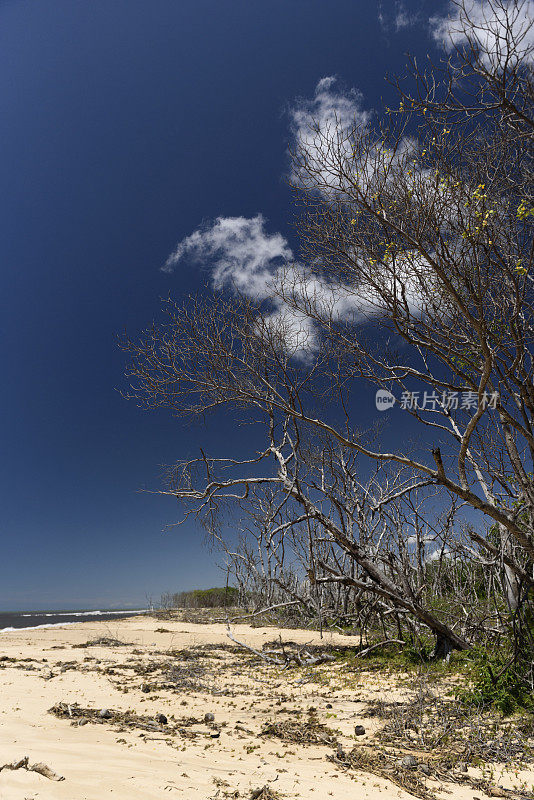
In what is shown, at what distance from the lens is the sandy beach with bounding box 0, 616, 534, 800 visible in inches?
134

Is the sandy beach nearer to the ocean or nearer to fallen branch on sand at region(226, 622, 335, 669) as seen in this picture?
fallen branch on sand at region(226, 622, 335, 669)

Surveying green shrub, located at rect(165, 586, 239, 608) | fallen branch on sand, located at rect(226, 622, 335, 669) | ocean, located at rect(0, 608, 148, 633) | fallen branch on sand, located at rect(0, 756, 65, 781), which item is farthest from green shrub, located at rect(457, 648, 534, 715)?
green shrub, located at rect(165, 586, 239, 608)

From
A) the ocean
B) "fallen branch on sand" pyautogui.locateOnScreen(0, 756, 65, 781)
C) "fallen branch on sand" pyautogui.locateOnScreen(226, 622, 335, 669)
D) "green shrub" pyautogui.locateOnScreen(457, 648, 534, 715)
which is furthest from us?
the ocean

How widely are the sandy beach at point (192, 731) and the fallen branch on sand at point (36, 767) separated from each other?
0.03 meters

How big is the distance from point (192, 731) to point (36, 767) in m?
1.83

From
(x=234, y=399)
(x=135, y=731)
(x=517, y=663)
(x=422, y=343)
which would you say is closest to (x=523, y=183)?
(x=422, y=343)

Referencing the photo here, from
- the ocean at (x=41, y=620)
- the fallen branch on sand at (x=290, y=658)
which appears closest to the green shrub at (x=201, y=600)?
the ocean at (x=41, y=620)

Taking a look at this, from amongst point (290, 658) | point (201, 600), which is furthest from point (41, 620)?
point (290, 658)

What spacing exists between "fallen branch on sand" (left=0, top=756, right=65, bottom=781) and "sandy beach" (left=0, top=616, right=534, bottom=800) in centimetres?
3

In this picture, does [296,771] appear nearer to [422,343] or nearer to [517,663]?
[517,663]

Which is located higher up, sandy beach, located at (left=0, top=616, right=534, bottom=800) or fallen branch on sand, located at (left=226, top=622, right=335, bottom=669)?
sandy beach, located at (left=0, top=616, right=534, bottom=800)

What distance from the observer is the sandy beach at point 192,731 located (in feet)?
11.2

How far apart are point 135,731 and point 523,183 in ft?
25.0

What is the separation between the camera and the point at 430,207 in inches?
205
